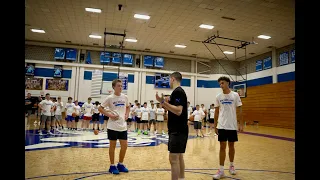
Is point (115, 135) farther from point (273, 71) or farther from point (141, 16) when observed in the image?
point (273, 71)

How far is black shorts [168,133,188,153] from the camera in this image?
9.88ft

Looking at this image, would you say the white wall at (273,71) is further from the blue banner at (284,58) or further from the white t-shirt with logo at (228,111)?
the white t-shirt with logo at (228,111)

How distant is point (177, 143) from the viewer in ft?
9.94

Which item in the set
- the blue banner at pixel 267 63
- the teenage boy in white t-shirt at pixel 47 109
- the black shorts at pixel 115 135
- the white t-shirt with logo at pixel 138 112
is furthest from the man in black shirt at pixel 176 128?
the blue banner at pixel 267 63

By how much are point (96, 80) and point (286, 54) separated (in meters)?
16.0

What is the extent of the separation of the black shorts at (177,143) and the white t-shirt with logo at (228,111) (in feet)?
5.25

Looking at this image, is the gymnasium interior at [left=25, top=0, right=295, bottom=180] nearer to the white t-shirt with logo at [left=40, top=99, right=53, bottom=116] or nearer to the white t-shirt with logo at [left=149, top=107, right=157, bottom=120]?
the white t-shirt with logo at [left=149, top=107, right=157, bottom=120]

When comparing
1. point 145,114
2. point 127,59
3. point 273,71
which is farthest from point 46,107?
point 273,71

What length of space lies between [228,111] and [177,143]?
186 cm

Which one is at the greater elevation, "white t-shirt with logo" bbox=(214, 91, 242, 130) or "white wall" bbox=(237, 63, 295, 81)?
"white wall" bbox=(237, 63, 295, 81)

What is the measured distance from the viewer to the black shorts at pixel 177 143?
301 cm

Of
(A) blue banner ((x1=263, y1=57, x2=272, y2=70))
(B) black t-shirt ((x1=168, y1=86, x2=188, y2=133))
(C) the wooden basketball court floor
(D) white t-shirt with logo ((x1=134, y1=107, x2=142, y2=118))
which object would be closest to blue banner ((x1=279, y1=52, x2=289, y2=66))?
(A) blue banner ((x1=263, y1=57, x2=272, y2=70))

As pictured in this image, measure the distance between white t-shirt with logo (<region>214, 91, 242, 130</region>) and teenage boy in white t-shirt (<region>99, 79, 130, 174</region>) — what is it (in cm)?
198

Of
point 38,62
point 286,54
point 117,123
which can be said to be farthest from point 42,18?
point 286,54
